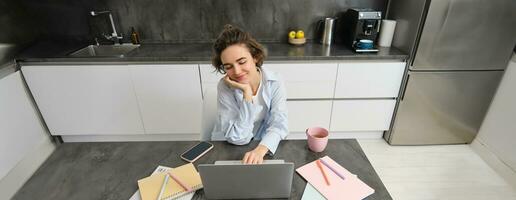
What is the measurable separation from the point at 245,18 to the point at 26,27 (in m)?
1.78

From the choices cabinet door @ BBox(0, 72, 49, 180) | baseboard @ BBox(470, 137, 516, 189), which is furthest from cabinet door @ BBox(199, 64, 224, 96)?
baseboard @ BBox(470, 137, 516, 189)

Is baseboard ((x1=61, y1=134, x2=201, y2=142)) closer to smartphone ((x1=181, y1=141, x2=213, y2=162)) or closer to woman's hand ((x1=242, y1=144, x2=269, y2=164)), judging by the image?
smartphone ((x1=181, y1=141, x2=213, y2=162))

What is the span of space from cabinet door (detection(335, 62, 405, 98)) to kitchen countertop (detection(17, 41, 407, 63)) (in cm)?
6

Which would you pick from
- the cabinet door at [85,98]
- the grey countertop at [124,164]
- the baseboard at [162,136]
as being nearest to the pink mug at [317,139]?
the grey countertop at [124,164]

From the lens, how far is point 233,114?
1154 millimetres

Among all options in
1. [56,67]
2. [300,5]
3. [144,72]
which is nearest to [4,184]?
[56,67]

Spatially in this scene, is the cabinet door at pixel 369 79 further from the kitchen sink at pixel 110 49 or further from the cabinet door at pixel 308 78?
the kitchen sink at pixel 110 49

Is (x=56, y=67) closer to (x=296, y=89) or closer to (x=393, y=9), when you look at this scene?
(x=296, y=89)

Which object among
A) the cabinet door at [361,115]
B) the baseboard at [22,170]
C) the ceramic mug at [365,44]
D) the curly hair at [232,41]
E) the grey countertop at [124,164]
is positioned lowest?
the baseboard at [22,170]

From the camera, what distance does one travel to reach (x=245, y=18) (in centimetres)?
224

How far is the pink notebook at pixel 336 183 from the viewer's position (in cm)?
75

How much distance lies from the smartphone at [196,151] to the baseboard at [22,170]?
1478 mm

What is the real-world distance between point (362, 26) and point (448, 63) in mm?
641

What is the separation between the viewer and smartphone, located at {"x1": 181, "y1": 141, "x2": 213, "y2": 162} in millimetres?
906
